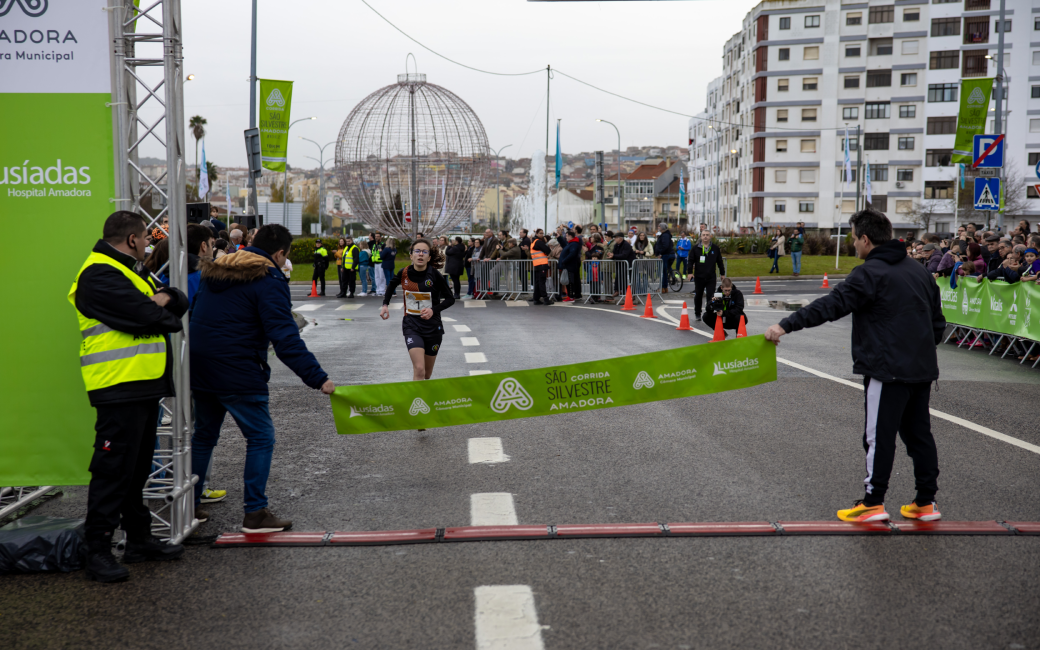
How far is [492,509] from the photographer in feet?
19.9

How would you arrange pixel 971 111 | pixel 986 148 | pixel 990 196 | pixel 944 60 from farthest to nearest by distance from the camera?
pixel 944 60 → pixel 971 111 → pixel 990 196 → pixel 986 148

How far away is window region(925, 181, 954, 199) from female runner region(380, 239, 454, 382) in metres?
84.4

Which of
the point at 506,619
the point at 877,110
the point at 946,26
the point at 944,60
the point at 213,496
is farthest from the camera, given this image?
the point at 877,110

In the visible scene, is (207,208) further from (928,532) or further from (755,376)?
(928,532)

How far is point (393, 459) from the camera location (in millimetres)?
7633

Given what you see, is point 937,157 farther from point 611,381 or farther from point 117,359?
point 117,359

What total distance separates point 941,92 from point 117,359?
91.2 metres

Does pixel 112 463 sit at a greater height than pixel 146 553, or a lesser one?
greater

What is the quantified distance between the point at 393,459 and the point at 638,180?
597 ft

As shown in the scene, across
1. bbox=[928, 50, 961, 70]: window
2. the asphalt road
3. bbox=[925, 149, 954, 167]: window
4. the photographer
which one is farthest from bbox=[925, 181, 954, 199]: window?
the asphalt road

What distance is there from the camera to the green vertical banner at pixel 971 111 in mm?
22531

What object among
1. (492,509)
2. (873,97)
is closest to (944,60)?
(873,97)

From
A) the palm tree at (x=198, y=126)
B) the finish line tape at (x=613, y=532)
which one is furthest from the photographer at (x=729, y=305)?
the palm tree at (x=198, y=126)

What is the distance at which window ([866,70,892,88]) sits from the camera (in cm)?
8600
